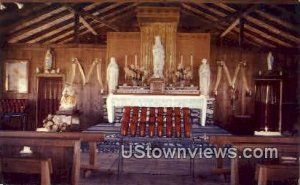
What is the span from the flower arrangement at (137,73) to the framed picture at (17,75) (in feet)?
12.3

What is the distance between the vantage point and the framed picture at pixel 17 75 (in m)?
14.6

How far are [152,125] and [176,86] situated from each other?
617cm

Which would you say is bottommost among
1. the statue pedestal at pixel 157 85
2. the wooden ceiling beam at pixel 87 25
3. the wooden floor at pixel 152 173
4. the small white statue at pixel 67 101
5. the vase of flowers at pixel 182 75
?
the wooden floor at pixel 152 173

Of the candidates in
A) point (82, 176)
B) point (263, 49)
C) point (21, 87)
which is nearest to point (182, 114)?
point (82, 176)

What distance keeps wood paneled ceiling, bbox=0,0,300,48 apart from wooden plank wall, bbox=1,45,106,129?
1.47ft

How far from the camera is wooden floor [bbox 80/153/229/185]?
662cm

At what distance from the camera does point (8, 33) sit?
44.5 feet

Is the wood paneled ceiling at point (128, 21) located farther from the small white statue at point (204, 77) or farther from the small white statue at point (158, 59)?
the small white statue at point (204, 77)

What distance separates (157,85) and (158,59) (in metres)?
0.99

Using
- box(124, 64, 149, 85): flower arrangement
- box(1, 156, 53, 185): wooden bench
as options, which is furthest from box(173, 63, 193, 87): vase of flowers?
box(1, 156, 53, 185): wooden bench

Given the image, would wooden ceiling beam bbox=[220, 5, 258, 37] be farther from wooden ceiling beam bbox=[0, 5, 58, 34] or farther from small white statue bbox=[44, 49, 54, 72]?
small white statue bbox=[44, 49, 54, 72]

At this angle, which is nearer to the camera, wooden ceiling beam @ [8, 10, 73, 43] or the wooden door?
wooden ceiling beam @ [8, 10, 73, 43]

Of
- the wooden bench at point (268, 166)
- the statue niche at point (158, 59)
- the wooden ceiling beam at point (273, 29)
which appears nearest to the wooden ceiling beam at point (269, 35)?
the wooden ceiling beam at point (273, 29)

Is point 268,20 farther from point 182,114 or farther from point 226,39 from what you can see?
point 182,114
